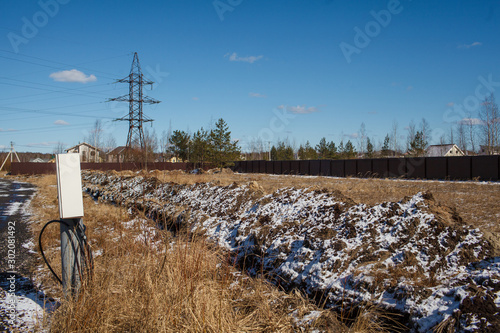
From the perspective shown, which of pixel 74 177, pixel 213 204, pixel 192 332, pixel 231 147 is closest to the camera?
pixel 192 332

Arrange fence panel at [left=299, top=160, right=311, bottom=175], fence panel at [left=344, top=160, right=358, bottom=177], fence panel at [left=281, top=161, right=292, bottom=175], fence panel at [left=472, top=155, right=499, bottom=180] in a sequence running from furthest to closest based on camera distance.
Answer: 1. fence panel at [left=281, top=161, right=292, bottom=175]
2. fence panel at [left=299, top=160, right=311, bottom=175]
3. fence panel at [left=344, top=160, right=358, bottom=177]
4. fence panel at [left=472, top=155, right=499, bottom=180]

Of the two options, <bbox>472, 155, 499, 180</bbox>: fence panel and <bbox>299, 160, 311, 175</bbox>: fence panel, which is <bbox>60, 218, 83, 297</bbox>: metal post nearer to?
<bbox>472, 155, 499, 180</bbox>: fence panel

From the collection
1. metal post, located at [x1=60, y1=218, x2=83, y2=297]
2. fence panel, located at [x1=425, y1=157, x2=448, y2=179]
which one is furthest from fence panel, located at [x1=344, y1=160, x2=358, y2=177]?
metal post, located at [x1=60, y1=218, x2=83, y2=297]

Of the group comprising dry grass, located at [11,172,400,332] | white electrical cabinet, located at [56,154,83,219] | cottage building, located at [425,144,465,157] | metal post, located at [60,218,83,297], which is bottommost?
dry grass, located at [11,172,400,332]

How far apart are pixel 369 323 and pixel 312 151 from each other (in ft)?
205

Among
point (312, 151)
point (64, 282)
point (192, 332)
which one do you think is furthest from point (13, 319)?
point (312, 151)

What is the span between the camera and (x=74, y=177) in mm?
2814

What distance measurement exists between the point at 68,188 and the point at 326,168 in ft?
101

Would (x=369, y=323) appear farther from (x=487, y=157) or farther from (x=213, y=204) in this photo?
(x=487, y=157)

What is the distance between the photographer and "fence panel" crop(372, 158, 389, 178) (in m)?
27.3

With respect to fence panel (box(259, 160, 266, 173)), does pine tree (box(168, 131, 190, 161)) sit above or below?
above

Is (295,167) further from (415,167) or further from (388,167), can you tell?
(415,167)

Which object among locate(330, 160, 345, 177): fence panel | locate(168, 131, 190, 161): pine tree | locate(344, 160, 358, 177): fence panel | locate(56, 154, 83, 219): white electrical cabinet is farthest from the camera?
locate(168, 131, 190, 161): pine tree

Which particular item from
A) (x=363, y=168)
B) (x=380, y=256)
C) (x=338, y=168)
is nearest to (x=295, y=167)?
(x=338, y=168)
